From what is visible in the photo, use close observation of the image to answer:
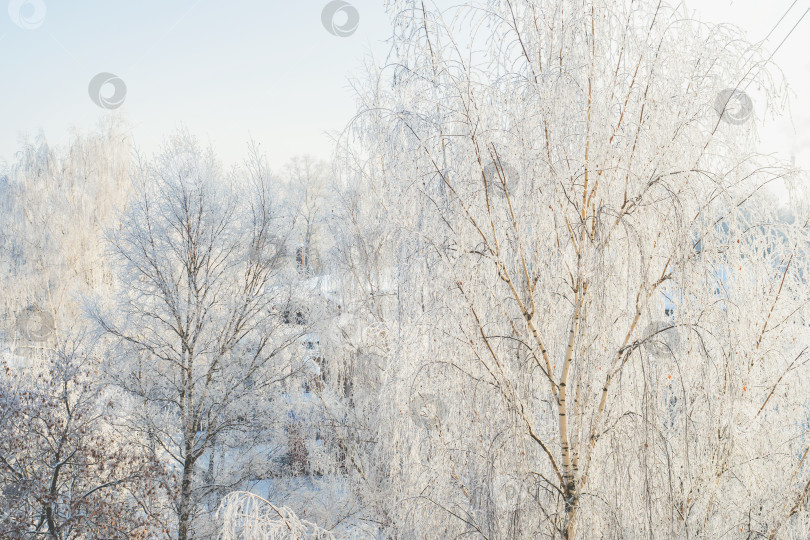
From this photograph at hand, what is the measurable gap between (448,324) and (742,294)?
6.29 feet

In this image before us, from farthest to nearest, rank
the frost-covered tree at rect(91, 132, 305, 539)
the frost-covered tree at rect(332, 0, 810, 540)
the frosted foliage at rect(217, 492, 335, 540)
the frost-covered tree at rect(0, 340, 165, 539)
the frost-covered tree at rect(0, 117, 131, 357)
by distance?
1. the frost-covered tree at rect(0, 117, 131, 357)
2. the frost-covered tree at rect(91, 132, 305, 539)
3. the frost-covered tree at rect(0, 340, 165, 539)
4. the frost-covered tree at rect(332, 0, 810, 540)
5. the frosted foliage at rect(217, 492, 335, 540)

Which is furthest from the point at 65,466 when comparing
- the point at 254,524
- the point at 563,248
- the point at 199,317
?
the point at 563,248

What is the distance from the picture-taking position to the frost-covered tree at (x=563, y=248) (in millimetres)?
2771

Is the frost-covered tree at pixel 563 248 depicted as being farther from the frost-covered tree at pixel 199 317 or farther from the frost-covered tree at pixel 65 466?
the frost-covered tree at pixel 65 466

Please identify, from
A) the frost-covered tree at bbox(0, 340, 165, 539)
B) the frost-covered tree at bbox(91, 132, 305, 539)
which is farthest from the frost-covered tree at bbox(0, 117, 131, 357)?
the frost-covered tree at bbox(91, 132, 305, 539)

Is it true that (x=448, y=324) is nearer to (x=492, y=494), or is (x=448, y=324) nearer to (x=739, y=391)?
(x=492, y=494)

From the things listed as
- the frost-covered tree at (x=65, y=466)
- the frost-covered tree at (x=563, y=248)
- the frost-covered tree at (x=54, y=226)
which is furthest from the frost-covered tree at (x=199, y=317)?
the frost-covered tree at (x=54, y=226)

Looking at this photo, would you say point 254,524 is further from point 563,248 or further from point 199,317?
point 199,317

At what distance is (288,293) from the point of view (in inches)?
337

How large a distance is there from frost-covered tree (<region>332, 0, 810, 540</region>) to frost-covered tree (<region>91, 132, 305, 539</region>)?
5.44m

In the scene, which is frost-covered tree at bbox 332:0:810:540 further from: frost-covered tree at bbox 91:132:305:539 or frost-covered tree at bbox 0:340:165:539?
frost-covered tree at bbox 0:340:165:539

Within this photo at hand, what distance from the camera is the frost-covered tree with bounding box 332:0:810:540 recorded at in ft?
9.09

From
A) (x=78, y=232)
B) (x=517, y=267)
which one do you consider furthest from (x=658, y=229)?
(x=78, y=232)

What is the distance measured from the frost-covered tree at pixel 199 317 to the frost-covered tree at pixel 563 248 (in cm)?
544
